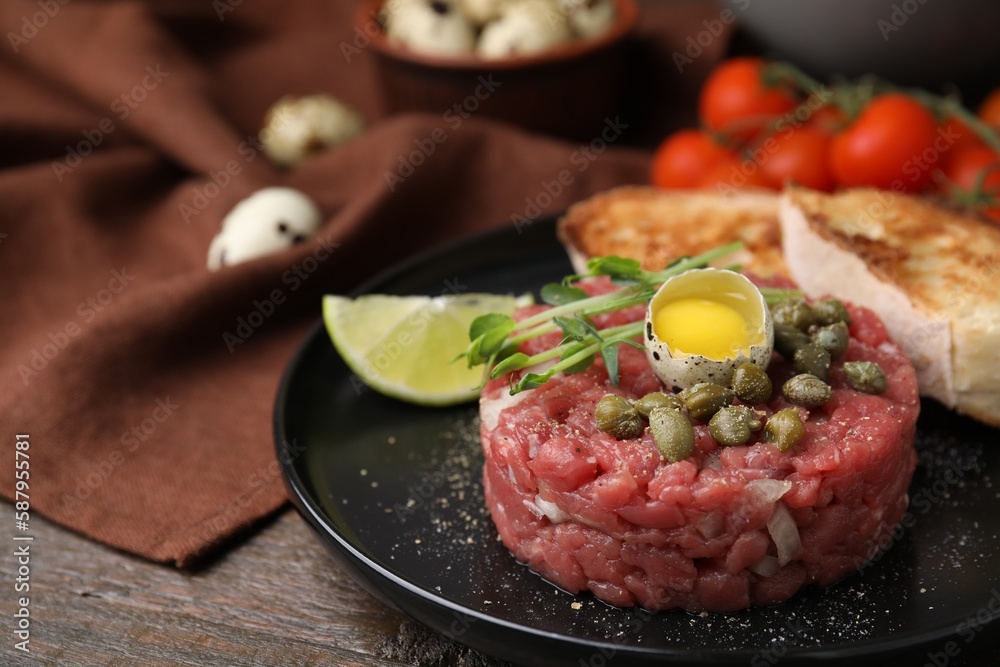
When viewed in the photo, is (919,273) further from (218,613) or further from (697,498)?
(218,613)

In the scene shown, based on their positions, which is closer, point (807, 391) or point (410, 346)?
point (807, 391)

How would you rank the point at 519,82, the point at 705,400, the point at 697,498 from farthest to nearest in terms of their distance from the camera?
the point at 519,82 < the point at 705,400 < the point at 697,498

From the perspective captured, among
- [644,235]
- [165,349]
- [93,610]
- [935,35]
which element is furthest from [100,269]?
[935,35]

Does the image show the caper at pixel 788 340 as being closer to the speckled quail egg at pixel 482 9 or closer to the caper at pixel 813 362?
the caper at pixel 813 362

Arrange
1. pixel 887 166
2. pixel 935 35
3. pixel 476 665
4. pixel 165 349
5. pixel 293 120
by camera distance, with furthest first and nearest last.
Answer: pixel 293 120
pixel 935 35
pixel 887 166
pixel 165 349
pixel 476 665

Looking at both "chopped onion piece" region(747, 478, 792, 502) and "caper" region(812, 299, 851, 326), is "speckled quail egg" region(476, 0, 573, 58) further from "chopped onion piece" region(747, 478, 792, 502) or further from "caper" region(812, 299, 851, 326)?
"chopped onion piece" region(747, 478, 792, 502)

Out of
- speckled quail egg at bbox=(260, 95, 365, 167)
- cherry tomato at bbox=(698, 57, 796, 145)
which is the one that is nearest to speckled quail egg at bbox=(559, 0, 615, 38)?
cherry tomato at bbox=(698, 57, 796, 145)

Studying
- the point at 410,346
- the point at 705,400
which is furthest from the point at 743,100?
the point at 705,400

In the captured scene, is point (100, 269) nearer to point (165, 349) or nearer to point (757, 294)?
point (165, 349)
